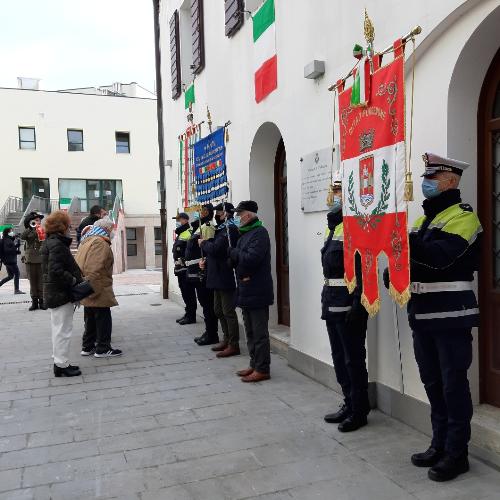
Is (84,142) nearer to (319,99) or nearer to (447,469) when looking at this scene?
(319,99)

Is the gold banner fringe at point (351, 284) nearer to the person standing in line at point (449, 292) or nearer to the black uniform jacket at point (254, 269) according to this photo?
the person standing in line at point (449, 292)

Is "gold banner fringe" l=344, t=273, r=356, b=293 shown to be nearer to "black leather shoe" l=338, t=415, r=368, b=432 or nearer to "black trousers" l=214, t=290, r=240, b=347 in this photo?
"black leather shoe" l=338, t=415, r=368, b=432

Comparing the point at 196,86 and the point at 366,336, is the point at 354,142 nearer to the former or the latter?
the point at 366,336

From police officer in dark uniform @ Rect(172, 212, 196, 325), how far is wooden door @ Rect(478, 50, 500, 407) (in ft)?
16.0

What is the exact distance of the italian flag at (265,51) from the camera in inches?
228

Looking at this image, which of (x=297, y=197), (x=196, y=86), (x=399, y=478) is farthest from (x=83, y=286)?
(x=196, y=86)

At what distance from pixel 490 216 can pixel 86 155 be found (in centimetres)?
2655

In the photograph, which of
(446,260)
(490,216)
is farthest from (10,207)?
(446,260)

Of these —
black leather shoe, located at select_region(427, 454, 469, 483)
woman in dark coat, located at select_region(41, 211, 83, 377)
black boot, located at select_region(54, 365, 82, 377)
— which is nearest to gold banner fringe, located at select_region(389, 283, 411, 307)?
black leather shoe, located at select_region(427, 454, 469, 483)

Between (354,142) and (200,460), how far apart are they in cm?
244

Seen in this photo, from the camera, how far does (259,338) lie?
5148 mm

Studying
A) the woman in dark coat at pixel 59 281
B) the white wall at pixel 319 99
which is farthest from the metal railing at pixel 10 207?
the woman in dark coat at pixel 59 281

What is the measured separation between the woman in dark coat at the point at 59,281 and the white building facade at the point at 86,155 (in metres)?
21.2

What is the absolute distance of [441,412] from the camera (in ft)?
10.3
